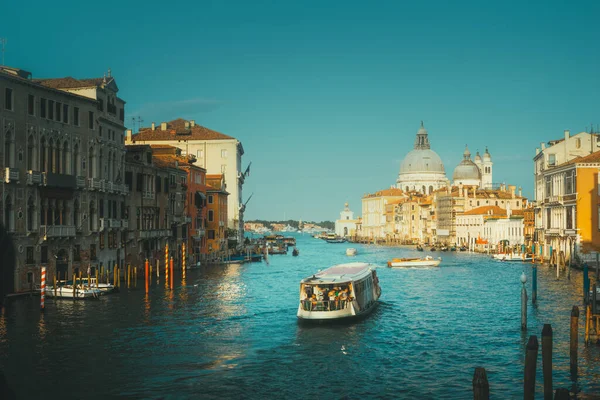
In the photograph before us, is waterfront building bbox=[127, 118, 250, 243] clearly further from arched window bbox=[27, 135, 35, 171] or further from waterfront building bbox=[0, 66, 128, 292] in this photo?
arched window bbox=[27, 135, 35, 171]

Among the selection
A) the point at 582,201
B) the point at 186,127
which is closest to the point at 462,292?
the point at 582,201

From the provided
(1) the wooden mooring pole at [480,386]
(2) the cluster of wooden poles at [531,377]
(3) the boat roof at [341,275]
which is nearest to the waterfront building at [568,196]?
(3) the boat roof at [341,275]

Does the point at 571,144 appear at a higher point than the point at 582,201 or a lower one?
higher

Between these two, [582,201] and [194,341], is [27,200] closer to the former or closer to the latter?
[194,341]

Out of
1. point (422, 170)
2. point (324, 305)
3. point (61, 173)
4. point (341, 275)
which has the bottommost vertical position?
point (324, 305)

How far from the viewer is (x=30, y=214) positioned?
31703 millimetres

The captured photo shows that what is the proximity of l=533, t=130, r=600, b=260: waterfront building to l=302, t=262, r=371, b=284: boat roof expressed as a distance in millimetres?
23442

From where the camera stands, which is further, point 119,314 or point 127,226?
point 127,226

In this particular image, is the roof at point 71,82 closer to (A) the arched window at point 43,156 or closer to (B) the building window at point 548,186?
(A) the arched window at point 43,156

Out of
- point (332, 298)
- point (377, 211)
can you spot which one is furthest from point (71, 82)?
point (377, 211)

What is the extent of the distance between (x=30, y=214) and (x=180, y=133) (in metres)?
46.1

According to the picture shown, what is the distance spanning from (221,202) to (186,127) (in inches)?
610

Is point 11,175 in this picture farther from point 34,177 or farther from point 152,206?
point 152,206

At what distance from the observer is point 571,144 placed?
2406 inches
